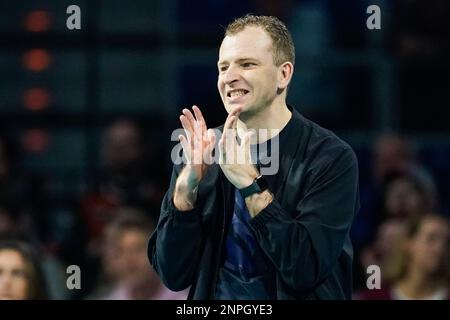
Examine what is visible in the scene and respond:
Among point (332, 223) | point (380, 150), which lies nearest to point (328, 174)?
point (332, 223)

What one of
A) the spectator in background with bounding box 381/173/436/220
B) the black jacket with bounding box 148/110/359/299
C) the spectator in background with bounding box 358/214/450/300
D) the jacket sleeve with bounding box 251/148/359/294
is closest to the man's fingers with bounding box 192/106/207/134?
the black jacket with bounding box 148/110/359/299

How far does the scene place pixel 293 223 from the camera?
2.40 meters

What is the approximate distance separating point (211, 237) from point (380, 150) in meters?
2.64

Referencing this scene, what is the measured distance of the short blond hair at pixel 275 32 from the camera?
96.5 inches

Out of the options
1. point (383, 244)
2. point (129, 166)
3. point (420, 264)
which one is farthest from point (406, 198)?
point (129, 166)

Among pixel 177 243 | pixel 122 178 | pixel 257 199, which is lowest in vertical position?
pixel 122 178

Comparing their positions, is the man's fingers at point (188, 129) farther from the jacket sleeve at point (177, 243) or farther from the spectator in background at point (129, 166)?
the spectator in background at point (129, 166)

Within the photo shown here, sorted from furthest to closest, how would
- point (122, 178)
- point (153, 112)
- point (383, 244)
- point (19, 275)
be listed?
point (153, 112) → point (122, 178) → point (383, 244) → point (19, 275)

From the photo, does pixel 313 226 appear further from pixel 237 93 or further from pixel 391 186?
pixel 391 186

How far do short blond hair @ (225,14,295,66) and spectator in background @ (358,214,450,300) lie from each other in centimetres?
176

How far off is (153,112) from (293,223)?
111 inches

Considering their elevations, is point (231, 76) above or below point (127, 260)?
above
